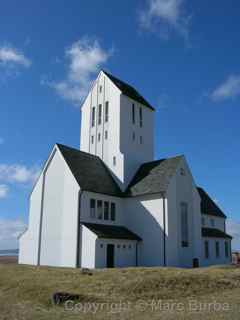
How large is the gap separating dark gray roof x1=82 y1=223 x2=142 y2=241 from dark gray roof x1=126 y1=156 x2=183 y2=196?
389 centimetres

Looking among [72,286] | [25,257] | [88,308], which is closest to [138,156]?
[25,257]

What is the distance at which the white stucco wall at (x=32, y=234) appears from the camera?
115ft

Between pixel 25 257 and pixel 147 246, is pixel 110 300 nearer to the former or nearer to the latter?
pixel 147 246

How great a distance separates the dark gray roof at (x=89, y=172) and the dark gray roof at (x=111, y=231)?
10.9ft

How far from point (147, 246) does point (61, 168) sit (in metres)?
11.3

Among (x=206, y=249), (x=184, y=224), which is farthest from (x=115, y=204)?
(x=206, y=249)

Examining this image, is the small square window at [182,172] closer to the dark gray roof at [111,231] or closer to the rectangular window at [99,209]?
the dark gray roof at [111,231]

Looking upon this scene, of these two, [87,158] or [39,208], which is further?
[87,158]

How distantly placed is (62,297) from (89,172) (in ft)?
69.3

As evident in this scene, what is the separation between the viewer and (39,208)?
118 ft

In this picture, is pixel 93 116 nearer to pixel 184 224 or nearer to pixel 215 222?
pixel 184 224

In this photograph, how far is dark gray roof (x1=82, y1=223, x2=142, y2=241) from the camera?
31.5 metres

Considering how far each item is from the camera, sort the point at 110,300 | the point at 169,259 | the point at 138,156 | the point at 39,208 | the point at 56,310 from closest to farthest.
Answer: the point at 56,310
the point at 110,300
the point at 169,259
the point at 39,208
the point at 138,156

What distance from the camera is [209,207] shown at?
162 feet
